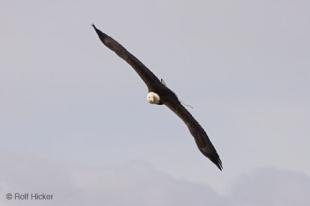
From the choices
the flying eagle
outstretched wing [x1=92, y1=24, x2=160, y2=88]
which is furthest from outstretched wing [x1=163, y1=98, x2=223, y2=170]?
outstretched wing [x1=92, y1=24, x2=160, y2=88]

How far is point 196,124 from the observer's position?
188ft

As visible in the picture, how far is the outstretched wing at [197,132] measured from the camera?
5750 centimetres

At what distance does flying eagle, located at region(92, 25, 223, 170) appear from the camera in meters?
57.6

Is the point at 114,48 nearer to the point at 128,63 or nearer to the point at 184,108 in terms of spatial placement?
the point at 128,63

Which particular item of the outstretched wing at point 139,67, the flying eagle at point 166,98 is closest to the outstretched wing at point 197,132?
the flying eagle at point 166,98

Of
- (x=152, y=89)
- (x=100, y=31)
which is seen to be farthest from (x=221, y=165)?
(x=100, y=31)

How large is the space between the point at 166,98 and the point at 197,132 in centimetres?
236

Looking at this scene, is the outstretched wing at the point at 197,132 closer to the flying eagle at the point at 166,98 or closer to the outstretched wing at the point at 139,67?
the flying eagle at the point at 166,98

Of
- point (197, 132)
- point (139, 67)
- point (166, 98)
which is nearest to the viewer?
point (197, 132)

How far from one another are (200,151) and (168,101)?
9.54 feet

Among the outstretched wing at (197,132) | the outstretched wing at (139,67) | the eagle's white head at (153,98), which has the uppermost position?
the outstretched wing at (139,67)

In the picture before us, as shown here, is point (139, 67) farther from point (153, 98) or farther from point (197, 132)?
point (197, 132)

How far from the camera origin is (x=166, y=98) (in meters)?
Answer: 58.5

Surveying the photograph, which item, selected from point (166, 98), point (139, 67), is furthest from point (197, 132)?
point (139, 67)
